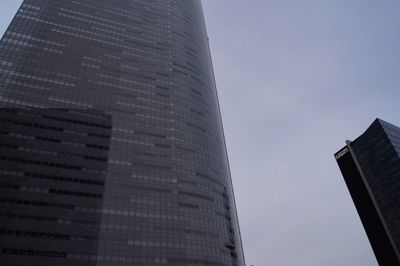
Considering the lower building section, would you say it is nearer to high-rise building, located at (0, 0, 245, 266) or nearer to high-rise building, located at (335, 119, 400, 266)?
high-rise building, located at (0, 0, 245, 266)

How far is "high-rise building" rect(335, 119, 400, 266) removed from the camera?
155 m

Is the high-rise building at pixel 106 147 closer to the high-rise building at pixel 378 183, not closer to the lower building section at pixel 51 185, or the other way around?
the lower building section at pixel 51 185

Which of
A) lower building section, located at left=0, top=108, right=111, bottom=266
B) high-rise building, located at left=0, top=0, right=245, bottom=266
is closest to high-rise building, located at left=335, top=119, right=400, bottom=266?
high-rise building, located at left=0, top=0, right=245, bottom=266

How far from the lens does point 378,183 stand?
165500 mm

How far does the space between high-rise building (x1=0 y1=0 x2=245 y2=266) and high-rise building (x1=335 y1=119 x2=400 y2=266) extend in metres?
84.2

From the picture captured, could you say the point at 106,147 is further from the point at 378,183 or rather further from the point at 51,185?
the point at 378,183

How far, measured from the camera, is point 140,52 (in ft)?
447

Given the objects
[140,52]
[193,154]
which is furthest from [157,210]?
[140,52]

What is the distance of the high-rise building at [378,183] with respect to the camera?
15488 cm

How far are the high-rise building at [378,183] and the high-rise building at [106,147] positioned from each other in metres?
84.2

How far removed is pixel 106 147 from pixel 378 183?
132 m

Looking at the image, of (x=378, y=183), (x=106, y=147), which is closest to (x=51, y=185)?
(x=106, y=147)

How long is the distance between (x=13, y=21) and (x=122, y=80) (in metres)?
43.1

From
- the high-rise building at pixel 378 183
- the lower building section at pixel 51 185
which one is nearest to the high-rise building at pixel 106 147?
the lower building section at pixel 51 185
